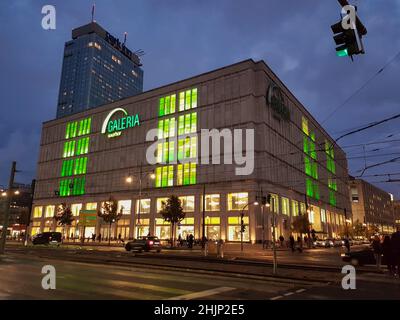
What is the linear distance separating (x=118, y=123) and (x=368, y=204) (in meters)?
133

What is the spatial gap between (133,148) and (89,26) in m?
132

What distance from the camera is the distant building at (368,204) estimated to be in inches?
6014

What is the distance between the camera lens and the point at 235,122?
58.1 m

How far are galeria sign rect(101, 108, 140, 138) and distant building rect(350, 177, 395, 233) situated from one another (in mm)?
104832

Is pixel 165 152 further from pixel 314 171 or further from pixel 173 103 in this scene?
pixel 314 171

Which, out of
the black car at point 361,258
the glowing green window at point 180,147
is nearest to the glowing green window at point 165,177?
the glowing green window at point 180,147

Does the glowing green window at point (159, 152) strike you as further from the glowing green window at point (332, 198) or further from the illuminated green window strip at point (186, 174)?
the glowing green window at point (332, 198)

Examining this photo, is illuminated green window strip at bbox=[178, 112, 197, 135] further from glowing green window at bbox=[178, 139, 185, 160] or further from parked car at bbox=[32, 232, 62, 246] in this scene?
parked car at bbox=[32, 232, 62, 246]

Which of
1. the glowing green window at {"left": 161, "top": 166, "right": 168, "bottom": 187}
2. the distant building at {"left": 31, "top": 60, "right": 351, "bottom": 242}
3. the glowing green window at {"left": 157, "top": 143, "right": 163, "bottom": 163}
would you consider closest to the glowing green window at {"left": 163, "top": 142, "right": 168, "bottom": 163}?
the distant building at {"left": 31, "top": 60, "right": 351, "bottom": 242}

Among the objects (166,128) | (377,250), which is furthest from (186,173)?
(377,250)

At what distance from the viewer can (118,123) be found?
74.6 m

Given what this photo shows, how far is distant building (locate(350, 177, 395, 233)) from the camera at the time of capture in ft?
501
